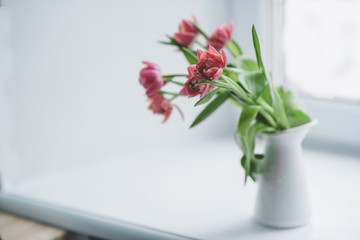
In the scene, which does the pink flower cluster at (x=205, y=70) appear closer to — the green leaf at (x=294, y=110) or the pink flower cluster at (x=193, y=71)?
the pink flower cluster at (x=193, y=71)

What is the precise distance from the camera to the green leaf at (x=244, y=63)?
0.80 m

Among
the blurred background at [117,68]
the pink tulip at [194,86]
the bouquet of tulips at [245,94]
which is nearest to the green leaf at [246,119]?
the bouquet of tulips at [245,94]

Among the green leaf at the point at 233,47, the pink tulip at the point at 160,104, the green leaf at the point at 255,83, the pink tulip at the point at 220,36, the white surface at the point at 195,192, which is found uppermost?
the pink tulip at the point at 220,36

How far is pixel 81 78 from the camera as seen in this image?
1.03 metres

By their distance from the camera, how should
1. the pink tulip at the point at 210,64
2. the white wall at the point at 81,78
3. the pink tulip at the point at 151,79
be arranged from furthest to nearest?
the white wall at the point at 81,78, the pink tulip at the point at 151,79, the pink tulip at the point at 210,64

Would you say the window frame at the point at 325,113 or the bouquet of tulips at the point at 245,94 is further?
the window frame at the point at 325,113

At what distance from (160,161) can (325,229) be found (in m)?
0.43

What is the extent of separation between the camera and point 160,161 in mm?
1098

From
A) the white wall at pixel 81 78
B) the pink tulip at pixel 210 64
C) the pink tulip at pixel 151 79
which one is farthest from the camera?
the white wall at pixel 81 78

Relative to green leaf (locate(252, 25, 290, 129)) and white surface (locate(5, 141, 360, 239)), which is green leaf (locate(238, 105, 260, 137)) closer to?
green leaf (locate(252, 25, 290, 129))

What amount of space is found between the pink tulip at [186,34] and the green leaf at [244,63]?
8 centimetres

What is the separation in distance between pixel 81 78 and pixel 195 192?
0.33 meters

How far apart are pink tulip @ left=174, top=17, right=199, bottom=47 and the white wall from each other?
0.85 feet

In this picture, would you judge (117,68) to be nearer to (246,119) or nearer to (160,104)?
(160,104)
